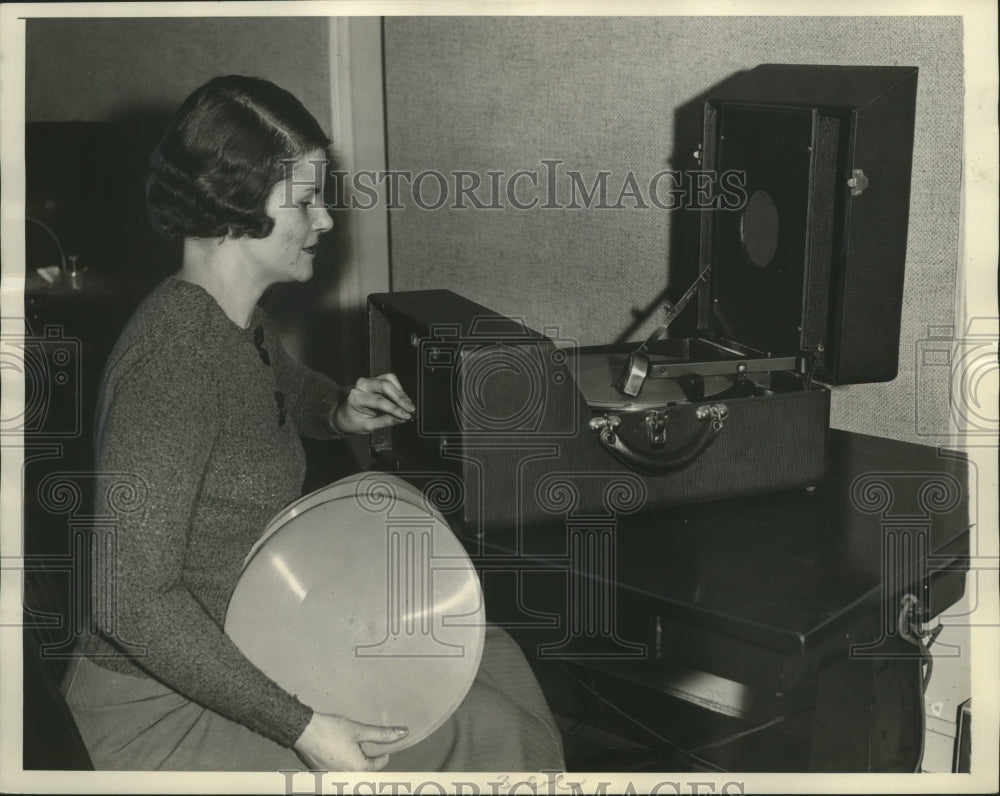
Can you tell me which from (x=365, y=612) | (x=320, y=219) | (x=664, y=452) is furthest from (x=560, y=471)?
(x=320, y=219)

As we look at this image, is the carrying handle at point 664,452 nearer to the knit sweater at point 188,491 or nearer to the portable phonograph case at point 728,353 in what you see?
the portable phonograph case at point 728,353

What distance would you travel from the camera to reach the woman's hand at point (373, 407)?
149cm

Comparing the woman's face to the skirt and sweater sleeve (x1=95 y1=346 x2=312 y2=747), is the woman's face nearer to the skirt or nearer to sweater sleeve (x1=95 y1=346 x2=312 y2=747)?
sweater sleeve (x1=95 y1=346 x2=312 y2=747)

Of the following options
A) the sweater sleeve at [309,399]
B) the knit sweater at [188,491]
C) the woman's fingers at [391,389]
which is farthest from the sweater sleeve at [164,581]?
the sweater sleeve at [309,399]

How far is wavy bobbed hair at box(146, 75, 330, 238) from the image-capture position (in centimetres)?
130

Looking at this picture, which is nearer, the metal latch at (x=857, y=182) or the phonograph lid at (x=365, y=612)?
the phonograph lid at (x=365, y=612)

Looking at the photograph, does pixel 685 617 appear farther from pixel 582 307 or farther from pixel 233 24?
pixel 233 24

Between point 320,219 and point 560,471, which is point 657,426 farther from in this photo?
point 320,219

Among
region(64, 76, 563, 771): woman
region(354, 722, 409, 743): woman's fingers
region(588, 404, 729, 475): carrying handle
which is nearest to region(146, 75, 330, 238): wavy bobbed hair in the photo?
region(64, 76, 563, 771): woman

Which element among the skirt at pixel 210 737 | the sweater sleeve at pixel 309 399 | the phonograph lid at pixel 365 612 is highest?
the sweater sleeve at pixel 309 399

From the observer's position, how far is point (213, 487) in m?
1.24

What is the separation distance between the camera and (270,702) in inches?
44.8

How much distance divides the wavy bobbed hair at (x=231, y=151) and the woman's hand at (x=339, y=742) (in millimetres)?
630

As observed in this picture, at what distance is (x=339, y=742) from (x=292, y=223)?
670 mm
